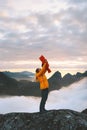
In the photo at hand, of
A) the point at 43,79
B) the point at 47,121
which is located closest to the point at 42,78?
the point at 43,79

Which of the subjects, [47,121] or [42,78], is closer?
[42,78]

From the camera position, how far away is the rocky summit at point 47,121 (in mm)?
26641

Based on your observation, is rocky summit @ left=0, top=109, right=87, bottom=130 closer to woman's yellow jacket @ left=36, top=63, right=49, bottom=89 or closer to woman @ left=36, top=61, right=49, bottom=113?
woman @ left=36, top=61, right=49, bottom=113

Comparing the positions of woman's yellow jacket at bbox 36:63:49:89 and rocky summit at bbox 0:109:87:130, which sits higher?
woman's yellow jacket at bbox 36:63:49:89

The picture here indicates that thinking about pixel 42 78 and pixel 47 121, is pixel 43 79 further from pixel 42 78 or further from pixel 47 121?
pixel 47 121

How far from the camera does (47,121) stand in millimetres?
27125

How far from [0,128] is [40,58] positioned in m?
5.30

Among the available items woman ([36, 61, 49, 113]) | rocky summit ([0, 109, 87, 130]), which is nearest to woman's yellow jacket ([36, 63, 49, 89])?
woman ([36, 61, 49, 113])

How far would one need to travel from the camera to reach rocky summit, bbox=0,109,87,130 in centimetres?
2664

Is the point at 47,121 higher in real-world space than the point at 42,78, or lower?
lower

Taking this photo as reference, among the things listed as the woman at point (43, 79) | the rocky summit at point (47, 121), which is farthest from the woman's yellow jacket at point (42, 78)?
the rocky summit at point (47, 121)

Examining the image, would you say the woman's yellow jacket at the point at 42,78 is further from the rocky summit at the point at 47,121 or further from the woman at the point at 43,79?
the rocky summit at the point at 47,121

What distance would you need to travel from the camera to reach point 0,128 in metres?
28.2

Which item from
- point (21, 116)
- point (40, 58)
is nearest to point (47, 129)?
point (21, 116)
